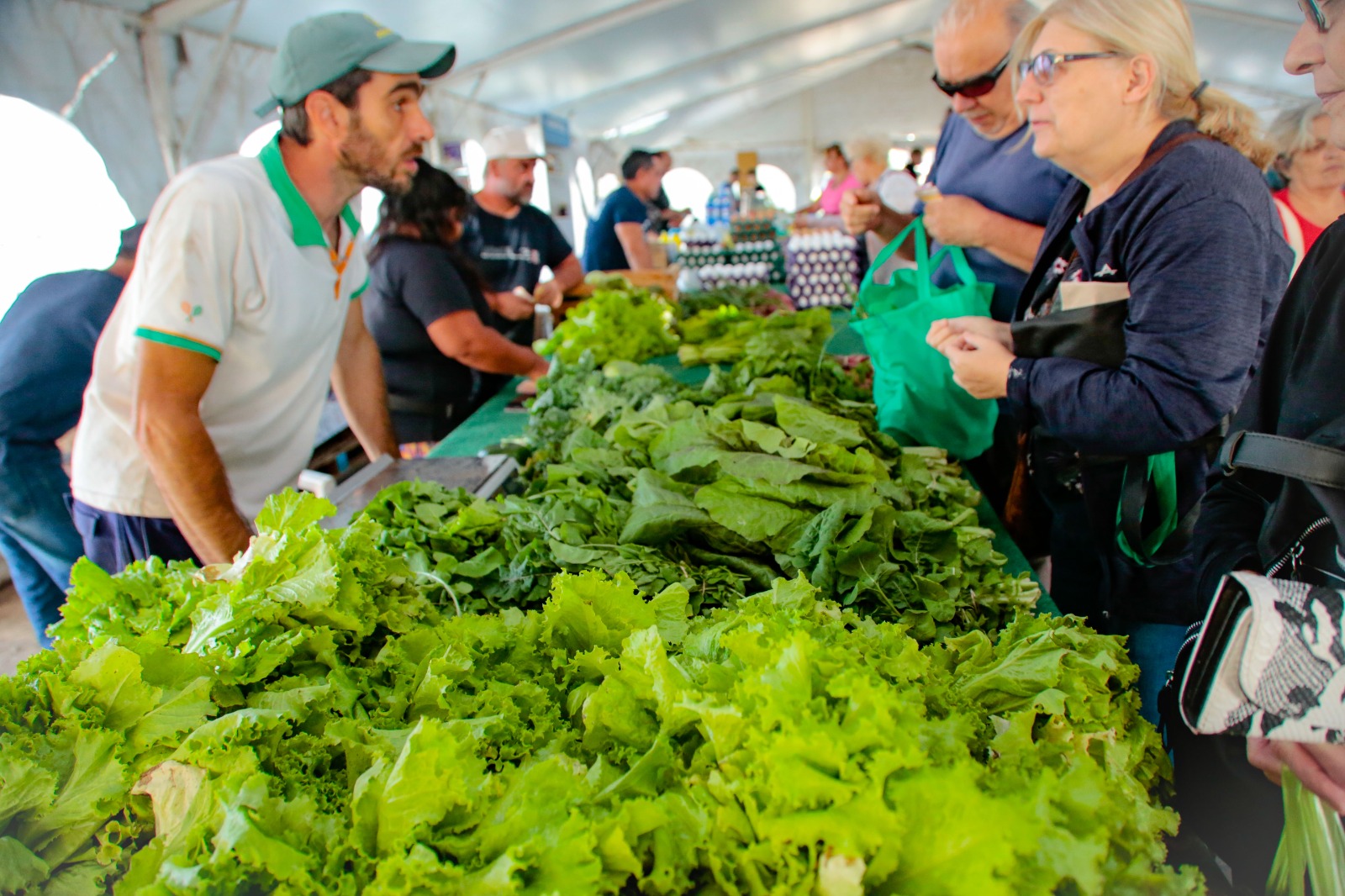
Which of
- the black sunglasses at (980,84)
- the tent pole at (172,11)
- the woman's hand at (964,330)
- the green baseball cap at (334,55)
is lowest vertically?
the woman's hand at (964,330)

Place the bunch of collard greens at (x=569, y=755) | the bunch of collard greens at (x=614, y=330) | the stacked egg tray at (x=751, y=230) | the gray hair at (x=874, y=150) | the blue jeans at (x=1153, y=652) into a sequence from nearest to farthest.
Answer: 1. the bunch of collard greens at (x=569, y=755)
2. the blue jeans at (x=1153, y=652)
3. the bunch of collard greens at (x=614, y=330)
4. the gray hair at (x=874, y=150)
5. the stacked egg tray at (x=751, y=230)

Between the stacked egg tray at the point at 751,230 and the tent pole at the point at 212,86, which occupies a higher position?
the tent pole at the point at 212,86

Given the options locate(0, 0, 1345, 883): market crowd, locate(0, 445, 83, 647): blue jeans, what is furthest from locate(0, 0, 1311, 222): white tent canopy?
locate(0, 445, 83, 647): blue jeans

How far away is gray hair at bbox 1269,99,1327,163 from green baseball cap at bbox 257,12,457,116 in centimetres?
317

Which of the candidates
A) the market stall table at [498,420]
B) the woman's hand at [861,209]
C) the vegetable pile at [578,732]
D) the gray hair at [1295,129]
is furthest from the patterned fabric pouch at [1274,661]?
the gray hair at [1295,129]

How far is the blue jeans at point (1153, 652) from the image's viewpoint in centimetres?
189

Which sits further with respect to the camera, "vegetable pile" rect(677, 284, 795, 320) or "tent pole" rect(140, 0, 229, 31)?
"tent pole" rect(140, 0, 229, 31)

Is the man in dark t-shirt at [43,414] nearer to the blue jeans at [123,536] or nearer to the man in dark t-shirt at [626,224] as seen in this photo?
the blue jeans at [123,536]

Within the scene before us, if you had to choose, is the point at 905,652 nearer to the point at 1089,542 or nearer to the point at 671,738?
the point at 671,738

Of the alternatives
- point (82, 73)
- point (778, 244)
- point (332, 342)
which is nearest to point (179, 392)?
point (332, 342)

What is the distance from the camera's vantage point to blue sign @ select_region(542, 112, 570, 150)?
15.2 meters

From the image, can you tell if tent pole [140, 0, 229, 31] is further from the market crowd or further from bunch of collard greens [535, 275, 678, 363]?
bunch of collard greens [535, 275, 678, 363]

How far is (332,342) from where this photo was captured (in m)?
2.73

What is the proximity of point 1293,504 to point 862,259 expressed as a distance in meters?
6.13
